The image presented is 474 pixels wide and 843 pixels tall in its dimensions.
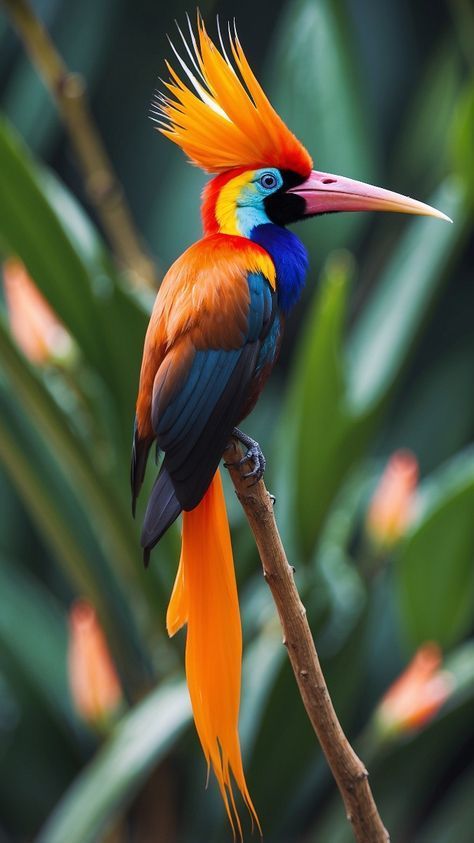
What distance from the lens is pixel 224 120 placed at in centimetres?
76

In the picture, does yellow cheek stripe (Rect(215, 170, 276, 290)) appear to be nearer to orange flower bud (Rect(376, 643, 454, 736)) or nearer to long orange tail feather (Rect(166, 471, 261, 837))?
long orange tail feather (Rect(166, 471, 261, 837))

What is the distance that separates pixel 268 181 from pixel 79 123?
797 mm

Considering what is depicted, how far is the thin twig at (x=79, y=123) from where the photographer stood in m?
1.47

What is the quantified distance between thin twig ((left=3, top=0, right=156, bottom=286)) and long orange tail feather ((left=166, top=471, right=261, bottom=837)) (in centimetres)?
87

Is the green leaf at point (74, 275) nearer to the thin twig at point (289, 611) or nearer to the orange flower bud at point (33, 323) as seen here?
the orange flower bud at point (33, 323)

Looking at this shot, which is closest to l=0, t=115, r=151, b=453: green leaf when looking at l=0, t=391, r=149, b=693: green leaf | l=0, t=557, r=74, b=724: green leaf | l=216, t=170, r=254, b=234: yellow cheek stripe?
l=0, t=391, r=149, b=693: green leaf

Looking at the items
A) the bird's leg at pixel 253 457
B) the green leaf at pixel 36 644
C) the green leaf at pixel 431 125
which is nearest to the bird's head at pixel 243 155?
the bird's leg at pixel 253 457


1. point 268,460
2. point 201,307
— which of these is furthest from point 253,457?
point 268,460

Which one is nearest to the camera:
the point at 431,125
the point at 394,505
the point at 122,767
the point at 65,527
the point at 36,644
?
the point at 122,767

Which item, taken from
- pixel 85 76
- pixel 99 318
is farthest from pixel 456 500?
pixel 85 76

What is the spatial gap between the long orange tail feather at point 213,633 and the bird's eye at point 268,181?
0.64 feet

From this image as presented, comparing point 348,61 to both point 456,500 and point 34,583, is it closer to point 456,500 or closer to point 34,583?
point 456,500

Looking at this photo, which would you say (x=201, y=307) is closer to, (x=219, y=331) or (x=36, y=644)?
(x=219, y=331)

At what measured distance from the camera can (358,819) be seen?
0.81m
